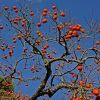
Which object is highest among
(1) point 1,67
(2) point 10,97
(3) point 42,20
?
(3) point 42,20

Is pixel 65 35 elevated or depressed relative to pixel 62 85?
elevated

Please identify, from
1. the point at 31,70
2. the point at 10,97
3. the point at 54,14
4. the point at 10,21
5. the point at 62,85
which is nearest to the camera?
the point at 62,85

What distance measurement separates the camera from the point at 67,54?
12.9 metres

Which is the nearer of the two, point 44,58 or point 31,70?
point 44,58

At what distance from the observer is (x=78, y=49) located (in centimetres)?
1358

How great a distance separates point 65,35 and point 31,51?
1956 millimetres

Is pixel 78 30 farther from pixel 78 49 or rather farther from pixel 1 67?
pixel 1 67

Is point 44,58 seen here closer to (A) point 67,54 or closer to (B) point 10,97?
(A) point 67,54

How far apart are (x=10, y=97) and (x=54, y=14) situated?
33.5ft

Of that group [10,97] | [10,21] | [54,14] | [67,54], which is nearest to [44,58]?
[67,54]

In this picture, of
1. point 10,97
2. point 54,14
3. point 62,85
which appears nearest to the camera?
point 62,85

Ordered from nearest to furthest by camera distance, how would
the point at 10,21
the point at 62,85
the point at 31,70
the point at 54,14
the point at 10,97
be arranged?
the point at 62,85
the point at 54,14
the point at 10,21
the point at 31,70
the point at 10,97

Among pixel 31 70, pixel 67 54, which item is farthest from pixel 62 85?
pixel 31 70

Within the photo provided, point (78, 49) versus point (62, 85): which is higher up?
point (78, 49)
